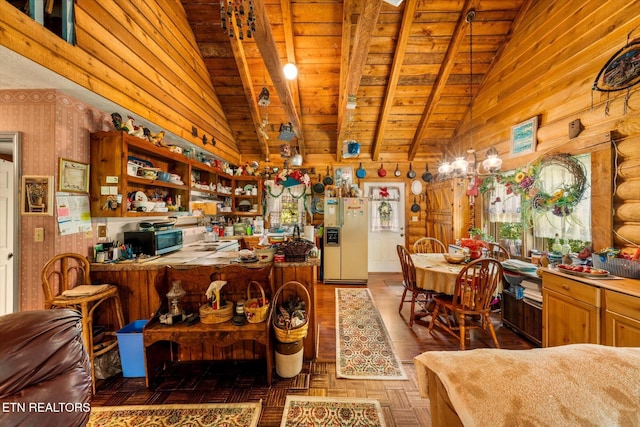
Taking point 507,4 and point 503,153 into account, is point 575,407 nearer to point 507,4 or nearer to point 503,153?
point 503,153

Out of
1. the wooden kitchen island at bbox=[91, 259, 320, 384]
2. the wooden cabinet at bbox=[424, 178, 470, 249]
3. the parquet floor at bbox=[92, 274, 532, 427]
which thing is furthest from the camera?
the wooden cabinet at bbox=[424, 178, 470, 249]

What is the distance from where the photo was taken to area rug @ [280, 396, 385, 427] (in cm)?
158

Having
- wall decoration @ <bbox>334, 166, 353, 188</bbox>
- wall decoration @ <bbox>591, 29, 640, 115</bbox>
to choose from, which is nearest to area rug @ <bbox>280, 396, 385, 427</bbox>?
wall decoration @ <bbox>591, 29, 640, 115</bbox>

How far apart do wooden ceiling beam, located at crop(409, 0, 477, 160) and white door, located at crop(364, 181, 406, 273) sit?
1.04m

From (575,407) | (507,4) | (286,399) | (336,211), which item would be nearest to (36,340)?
(286,399)

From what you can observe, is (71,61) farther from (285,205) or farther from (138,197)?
(285,205)

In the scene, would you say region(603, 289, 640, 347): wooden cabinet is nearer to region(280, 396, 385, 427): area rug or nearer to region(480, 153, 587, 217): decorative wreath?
region(480, 153, 587, 217): decorative wreath

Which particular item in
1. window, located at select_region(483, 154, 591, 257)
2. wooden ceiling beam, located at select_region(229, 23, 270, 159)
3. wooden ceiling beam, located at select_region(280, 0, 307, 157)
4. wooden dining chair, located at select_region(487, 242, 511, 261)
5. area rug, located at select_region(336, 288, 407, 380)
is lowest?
area rug, located at select_region(336, 288, 407, 380)

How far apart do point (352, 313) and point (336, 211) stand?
2.01 metres

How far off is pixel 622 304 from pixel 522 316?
1192 mm

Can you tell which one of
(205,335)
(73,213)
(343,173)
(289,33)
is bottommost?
(205,335)

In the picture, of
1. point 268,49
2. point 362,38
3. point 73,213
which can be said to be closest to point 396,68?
point 362,38

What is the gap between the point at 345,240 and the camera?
4.69 m

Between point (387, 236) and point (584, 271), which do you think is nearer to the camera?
point (584, 271)
